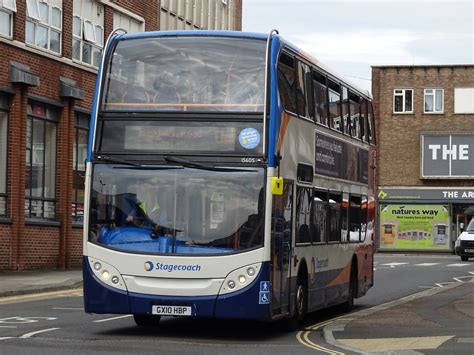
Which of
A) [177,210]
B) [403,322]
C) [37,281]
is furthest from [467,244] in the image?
[177,210]

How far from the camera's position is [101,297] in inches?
595

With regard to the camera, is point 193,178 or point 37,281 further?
point 37,281

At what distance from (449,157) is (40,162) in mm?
36408

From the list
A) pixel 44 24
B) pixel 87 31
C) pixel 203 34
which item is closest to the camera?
pixel 203 34

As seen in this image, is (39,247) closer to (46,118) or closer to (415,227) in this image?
(46,118)

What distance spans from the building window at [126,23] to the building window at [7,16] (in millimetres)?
7118

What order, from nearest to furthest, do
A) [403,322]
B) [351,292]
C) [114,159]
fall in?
[114,159] → [403,322] → [351,292]

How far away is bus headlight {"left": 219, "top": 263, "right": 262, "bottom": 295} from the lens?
14.8 meters

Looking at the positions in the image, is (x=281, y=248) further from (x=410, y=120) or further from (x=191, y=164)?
(x=410, y=120)

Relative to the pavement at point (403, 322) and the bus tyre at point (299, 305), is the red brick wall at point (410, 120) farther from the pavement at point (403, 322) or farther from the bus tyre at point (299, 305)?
the bus tyre at point (299, 305)

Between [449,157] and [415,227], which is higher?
[449,157]

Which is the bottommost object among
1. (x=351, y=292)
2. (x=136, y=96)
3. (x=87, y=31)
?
(x=351, y=292)

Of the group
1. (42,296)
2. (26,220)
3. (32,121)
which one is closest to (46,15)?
(32,121)

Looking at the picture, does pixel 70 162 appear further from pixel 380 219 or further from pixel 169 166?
pixel 380 219
